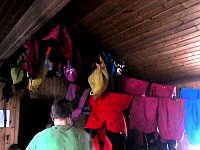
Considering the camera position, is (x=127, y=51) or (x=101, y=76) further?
(x=127, y=51)

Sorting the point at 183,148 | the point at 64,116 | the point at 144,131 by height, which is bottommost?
the point at 183,148

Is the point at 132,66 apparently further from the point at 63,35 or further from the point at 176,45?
the point at 63,35

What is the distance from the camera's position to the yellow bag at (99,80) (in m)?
2.77

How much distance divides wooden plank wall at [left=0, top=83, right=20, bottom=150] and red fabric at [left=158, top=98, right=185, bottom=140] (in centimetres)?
194

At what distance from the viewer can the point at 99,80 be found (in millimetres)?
2764

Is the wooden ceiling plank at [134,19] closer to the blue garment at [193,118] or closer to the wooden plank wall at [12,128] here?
the blue garment at [193,118]

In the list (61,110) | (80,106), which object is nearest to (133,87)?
(80,106)

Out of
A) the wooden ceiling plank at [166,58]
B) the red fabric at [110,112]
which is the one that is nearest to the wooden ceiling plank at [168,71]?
the wooden ceiling plank at [166,58]

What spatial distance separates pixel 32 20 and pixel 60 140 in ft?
3.01

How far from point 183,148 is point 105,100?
4.41 feet

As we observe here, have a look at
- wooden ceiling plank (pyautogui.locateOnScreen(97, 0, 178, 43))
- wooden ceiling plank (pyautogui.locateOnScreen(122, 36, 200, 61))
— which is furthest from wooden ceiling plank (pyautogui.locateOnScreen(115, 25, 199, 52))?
wooden ceiling plank (pyautogui.locateOnScreen(97, 0, 178, 43))

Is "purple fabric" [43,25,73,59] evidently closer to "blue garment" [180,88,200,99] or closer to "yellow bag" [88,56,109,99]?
"yellow bag" [88,56,109,99]

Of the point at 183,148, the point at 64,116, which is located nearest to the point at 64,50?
the point at 64,116

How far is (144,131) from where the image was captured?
3078mm
